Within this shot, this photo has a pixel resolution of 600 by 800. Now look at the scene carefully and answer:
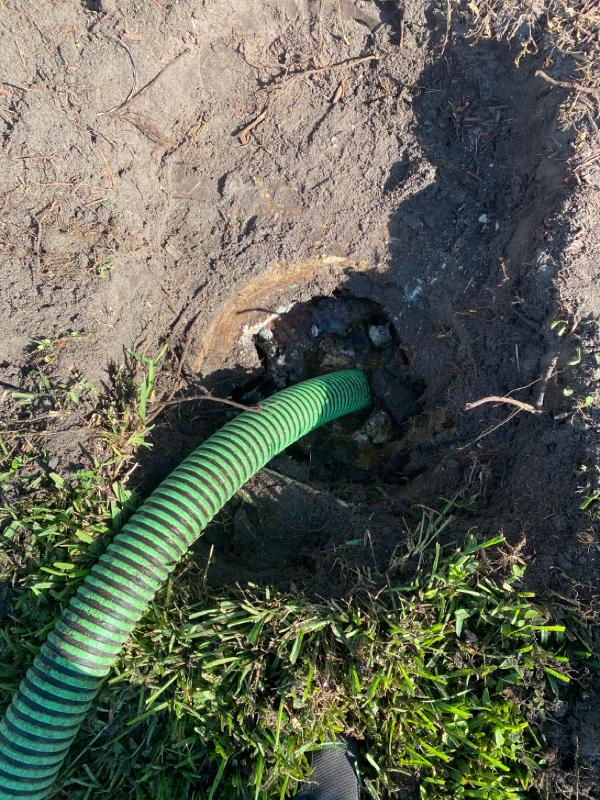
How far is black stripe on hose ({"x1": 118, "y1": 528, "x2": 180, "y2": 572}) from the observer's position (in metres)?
2.44

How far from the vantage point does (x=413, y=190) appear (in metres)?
3.28

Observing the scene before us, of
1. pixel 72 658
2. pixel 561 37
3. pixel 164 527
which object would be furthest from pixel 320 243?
pixel 72 658

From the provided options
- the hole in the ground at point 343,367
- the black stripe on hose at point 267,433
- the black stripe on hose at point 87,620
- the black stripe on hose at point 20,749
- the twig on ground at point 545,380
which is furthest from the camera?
the hole in the ground at point 343,367

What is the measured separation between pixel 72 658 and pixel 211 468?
3.47 feet

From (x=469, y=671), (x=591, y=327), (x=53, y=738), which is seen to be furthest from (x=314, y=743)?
(x=591, y=327)

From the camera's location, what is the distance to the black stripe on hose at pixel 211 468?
104 inches

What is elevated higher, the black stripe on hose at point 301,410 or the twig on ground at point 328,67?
the twig on ground at point 328,67

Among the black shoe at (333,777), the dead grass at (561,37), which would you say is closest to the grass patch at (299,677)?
the black shoe at (333,777)

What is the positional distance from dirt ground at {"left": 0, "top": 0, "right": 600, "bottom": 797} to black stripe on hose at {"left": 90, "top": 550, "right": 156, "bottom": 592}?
1.60ft

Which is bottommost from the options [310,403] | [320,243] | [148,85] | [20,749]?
[20,749]

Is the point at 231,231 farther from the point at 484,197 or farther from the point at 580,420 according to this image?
the point at 580,420

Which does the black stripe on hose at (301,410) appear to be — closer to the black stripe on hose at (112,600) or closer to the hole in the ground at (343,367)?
the hole in the ground at (343,367)

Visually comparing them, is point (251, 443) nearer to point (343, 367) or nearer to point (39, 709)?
point (343, 367)

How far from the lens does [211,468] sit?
8.68 ft
